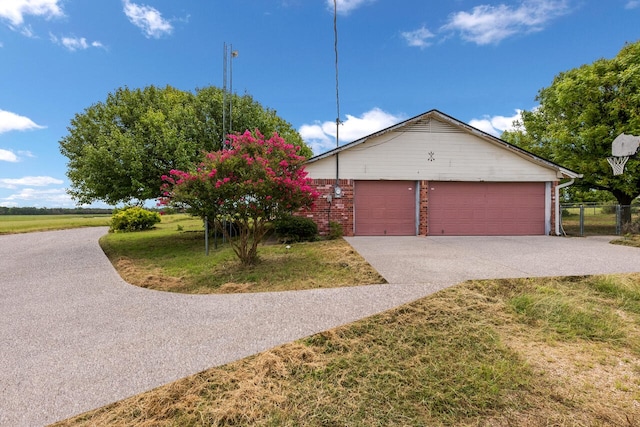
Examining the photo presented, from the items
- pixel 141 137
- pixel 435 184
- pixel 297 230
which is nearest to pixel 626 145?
pixel 435 184

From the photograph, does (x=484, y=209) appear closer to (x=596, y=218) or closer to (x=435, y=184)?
(x=435, y=184)

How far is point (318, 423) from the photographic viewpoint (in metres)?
2.20

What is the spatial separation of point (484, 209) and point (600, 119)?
8.10 m

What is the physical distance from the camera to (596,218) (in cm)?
1973

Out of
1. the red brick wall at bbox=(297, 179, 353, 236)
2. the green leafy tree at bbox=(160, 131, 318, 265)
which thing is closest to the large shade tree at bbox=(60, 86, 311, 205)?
the green leafy tree at bbox=(160, 131, 318, 265)

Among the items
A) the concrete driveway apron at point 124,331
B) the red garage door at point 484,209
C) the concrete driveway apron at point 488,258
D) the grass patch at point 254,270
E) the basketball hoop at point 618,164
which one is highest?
the basketball hoop at point 618,164

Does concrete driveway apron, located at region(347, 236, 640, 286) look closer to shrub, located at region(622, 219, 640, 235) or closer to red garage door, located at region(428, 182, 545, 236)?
red garage door, located at region(428, 182, 545, 236)

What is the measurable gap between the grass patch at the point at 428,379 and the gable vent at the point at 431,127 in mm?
9637

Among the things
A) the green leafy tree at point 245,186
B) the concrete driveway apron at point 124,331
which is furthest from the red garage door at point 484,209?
the concrete driveway apron at point 124,331

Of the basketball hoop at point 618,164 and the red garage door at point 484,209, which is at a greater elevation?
the basketball hoop at point 618,164

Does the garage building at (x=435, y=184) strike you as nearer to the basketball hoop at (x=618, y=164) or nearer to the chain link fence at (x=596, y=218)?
the basketball hoop at (x=618, y=164)

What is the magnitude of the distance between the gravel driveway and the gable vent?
20.7 ft

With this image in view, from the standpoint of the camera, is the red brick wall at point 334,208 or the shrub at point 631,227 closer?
the red brick wall at point 334,208

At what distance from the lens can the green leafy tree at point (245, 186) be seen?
6.74m
